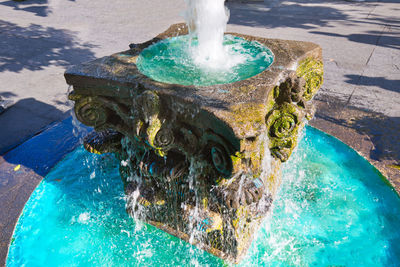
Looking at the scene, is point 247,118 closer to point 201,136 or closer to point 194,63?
point 201,136

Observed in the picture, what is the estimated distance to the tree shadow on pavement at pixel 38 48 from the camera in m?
6.82

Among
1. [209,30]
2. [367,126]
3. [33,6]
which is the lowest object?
[367,126]

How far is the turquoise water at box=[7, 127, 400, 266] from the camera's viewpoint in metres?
2.75

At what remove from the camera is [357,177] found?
3.54 meters

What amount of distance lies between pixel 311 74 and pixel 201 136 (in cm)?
162

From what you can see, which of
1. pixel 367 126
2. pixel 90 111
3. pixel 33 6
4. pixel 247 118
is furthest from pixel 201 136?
pixel 33 6

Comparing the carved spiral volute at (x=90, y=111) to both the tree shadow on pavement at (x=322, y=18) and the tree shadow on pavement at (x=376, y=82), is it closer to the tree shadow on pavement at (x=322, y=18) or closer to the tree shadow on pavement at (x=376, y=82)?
the tree shadow on pavement at (x=376, y=82)

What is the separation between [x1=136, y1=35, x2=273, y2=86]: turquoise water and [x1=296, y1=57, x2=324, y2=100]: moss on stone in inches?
15.5

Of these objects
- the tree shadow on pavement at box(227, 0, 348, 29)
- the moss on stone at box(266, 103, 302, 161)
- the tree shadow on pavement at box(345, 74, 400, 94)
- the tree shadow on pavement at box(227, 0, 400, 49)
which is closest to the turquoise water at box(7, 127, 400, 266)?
the moss on stone at box(266, 103, 302, 161)

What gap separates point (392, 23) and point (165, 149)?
10.1 meters

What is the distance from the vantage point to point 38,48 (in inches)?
299

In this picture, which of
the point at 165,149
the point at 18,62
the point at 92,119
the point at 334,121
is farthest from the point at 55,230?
the point at 18,62

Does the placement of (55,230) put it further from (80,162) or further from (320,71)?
(320,71)

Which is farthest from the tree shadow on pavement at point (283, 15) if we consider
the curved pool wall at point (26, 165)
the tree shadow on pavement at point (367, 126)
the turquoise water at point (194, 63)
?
the curved pool wall at point (26, 165)
